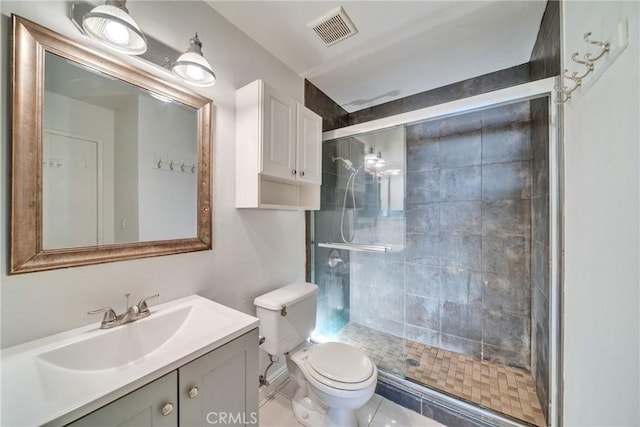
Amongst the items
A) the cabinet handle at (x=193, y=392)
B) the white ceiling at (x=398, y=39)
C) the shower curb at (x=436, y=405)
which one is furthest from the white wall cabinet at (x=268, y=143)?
the shower curb at (x=436, y=405)

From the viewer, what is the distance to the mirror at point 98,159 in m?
0.79

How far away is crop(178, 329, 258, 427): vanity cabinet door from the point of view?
0.76 m

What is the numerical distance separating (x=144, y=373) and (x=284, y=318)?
857 millimetres

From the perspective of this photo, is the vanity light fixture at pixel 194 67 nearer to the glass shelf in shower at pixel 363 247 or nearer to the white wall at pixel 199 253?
the white wall at pixel 199 253

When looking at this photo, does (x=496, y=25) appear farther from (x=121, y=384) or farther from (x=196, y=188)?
(x=121, y=384)

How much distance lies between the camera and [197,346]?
0.78 m

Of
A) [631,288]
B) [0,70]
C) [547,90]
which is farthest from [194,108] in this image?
[547,90]

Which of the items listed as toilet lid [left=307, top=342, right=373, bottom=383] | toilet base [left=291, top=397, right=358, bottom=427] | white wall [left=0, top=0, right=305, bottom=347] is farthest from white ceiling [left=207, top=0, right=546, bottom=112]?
toilet base [left=291, top=397, right=358, bottom=427]

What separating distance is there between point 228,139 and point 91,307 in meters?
1.01

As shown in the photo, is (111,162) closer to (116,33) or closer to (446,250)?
(116,33)

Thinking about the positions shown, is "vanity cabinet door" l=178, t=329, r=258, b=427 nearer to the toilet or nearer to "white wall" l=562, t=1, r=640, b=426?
the toilet

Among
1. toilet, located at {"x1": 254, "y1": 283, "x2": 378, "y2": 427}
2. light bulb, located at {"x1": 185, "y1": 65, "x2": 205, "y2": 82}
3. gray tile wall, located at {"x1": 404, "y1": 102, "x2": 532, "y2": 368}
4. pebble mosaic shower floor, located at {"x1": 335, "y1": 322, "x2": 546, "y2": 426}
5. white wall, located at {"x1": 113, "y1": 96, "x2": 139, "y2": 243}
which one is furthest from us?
gray tile wall, located at {"x1": 404, "y1": 102, "x2": 532, "y2": 368}

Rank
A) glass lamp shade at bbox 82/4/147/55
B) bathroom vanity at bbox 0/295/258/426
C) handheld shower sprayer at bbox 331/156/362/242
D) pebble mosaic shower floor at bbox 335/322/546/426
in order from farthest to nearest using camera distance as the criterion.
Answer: handheld shower sprayer at bbox 331/156/362/242
pebble mosaic shower floor at bbox 335/322/546/426
glass lamp shade at bbox 82/4/147/55
bathroom vanity at bbox 0/295/258/426

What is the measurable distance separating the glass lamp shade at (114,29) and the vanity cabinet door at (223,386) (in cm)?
120
